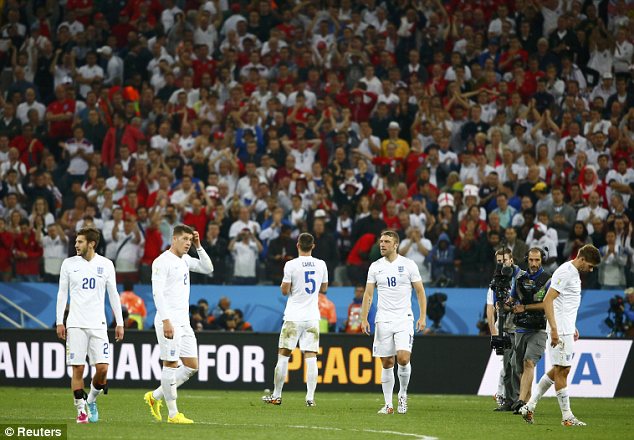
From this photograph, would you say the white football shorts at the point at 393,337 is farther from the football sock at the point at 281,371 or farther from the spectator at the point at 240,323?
the spectator at the point at 240,323

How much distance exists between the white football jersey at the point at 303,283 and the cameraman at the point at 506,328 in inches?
94.7

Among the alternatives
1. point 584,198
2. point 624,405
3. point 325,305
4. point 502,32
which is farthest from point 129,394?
point 502,32

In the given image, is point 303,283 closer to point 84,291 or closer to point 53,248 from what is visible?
point 84,291

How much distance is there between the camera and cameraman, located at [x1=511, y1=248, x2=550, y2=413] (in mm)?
15664

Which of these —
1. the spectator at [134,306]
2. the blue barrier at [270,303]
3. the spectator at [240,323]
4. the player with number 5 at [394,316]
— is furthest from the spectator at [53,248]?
Answer: the player with number 5 at [394,316]

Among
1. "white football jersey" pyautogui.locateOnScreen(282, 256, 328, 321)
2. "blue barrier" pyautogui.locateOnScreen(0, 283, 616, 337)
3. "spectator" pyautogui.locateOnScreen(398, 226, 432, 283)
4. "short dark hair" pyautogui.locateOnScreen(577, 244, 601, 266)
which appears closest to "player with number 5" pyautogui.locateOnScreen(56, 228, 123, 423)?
"white football jersey" pyautogui.locateOnScreen(282, 256, 328, 321)

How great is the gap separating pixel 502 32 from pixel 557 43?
1335 millimetres

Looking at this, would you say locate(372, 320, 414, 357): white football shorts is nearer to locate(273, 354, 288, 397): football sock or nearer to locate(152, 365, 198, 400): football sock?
locate(273, 354, 288, 397): football sock

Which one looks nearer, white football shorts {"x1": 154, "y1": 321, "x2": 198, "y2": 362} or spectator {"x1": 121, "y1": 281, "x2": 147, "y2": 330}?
white football shorts {"x1": 154, "y1": 321, "x2": 198, "y2": 362}

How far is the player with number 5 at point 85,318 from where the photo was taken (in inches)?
531

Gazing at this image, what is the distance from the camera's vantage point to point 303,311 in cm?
1684

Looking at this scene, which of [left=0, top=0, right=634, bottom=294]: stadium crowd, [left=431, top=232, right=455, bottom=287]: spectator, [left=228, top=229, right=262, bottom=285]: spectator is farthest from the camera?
[left=0, top=0, right=634, bottom=294]: stadium crowd

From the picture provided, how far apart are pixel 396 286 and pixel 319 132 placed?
36.4 feet

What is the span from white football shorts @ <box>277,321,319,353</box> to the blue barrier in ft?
16.2
